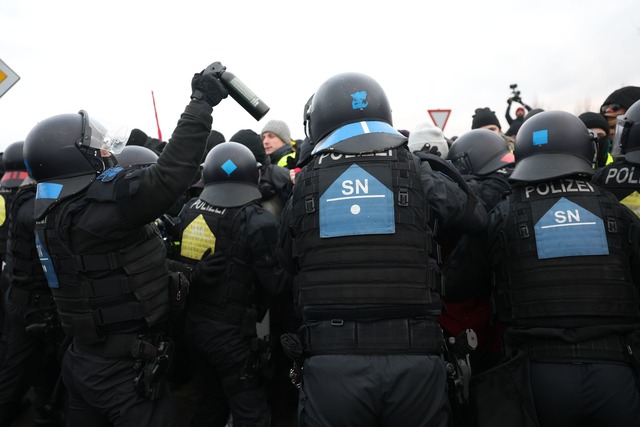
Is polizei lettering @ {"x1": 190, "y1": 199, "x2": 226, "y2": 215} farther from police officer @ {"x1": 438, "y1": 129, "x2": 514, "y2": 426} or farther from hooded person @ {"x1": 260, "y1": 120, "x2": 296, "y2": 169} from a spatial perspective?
hooded person @ {"x1": 260, "y1": 120, "x2": 296, "y2": 169}

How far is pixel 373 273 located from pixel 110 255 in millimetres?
1565

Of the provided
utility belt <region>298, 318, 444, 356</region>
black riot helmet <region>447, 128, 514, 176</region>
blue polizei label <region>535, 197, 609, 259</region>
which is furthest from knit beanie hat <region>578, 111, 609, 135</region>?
utility belt <region>298, 318, 444, 356</region>

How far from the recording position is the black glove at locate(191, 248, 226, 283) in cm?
366

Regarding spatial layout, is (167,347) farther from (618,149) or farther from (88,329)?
(618,149)

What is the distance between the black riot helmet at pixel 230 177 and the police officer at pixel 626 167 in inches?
108

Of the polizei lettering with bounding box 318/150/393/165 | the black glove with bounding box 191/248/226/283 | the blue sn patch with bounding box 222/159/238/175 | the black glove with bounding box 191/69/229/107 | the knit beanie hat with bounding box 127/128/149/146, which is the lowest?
the black glove with bounding box 191/248/226/283

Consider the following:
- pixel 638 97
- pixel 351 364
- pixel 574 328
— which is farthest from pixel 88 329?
pixel 638 97

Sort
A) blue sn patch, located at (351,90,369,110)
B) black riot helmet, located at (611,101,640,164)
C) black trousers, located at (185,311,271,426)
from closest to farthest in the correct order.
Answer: blue sn patch, located at (351,90,369,110) < black riot helmet, located at (611,101,640,164) < black trousers, located at (185,311,271,426)

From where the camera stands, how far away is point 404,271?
2.19 m

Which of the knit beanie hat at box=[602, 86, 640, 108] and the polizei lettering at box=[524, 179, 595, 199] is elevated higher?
the knit beanie hat at box=[602, 86, 640, 108]

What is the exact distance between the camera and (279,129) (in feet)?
21.9

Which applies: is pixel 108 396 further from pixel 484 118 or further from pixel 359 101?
pixel 484 118

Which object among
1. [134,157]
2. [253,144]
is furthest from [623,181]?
[134,157]

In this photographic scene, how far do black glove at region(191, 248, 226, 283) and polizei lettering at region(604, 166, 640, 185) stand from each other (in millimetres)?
2934
